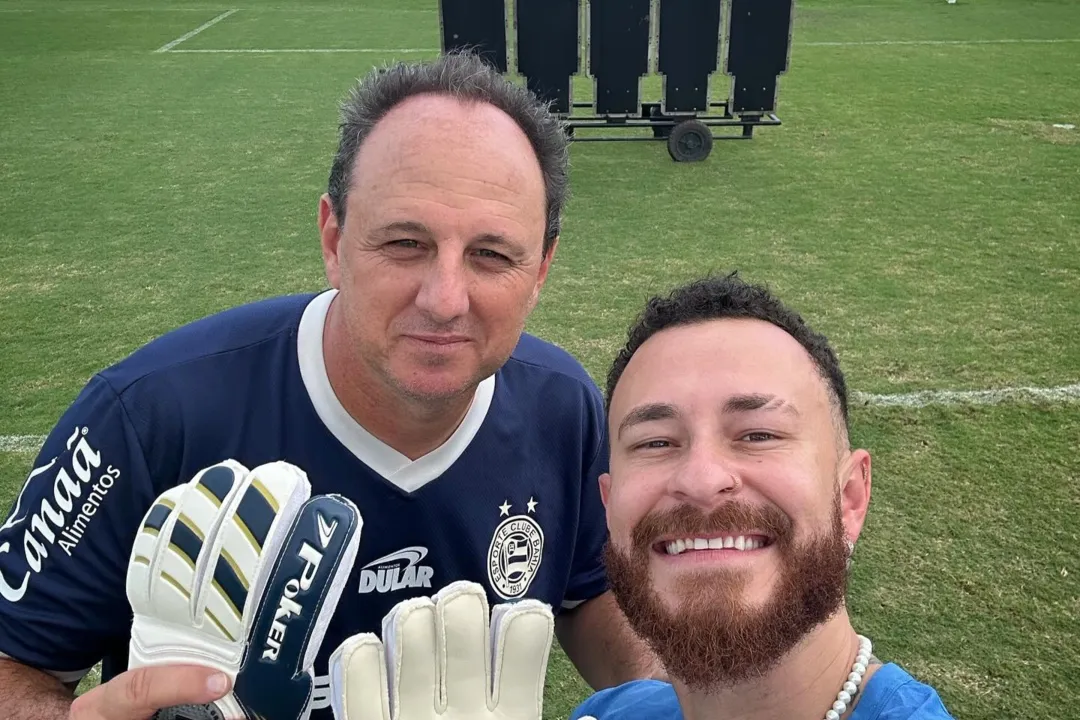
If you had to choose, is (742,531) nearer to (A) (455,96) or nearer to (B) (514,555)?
(B) (514,555)

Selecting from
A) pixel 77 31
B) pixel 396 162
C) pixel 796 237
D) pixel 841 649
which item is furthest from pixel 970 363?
pixel 77 31

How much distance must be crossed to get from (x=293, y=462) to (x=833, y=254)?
5.69m

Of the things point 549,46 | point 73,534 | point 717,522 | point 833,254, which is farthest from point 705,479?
point 549,46

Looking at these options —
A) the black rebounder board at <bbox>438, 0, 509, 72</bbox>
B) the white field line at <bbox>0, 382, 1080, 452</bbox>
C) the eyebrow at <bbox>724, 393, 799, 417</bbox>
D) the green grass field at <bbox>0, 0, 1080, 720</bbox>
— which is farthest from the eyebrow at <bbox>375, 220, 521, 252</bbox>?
the black rebounder board at <bbox>438, 0, 509, 72</bbox>

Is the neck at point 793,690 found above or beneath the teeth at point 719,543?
beneath

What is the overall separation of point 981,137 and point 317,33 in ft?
41.1

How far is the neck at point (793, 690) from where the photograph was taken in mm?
1646

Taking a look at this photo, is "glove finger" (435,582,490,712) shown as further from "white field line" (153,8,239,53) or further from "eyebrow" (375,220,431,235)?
"white field line" (153,8,239,53)

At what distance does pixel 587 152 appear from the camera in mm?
9641

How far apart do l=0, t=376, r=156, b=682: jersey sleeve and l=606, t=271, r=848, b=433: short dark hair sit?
3.42ft

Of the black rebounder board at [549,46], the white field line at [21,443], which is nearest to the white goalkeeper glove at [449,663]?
the white field line at [21,443]

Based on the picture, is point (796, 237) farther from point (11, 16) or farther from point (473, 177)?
point (11, 16)

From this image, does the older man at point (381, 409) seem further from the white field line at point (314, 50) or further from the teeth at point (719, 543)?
the white field line at point (314, 50)

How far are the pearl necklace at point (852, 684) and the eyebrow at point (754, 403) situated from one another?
468mm
